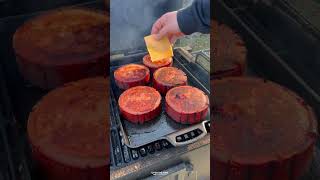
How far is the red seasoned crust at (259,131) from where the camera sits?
0.79 metres

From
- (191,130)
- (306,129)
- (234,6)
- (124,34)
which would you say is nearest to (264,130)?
(306,129)

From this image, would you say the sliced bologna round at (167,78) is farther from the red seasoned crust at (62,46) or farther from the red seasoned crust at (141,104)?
the red seasoned crust at (62,46)

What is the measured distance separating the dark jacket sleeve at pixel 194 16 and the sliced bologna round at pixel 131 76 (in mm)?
175

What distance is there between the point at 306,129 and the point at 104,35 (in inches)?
24.0

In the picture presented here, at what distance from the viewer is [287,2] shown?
3.08 ft

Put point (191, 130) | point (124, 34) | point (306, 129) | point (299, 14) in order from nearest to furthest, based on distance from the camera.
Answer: point (124, 34)
point (191, 130)
point (306, 129)
point (299, 14)

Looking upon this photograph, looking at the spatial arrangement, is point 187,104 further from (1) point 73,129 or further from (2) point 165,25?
(1) point 73,129

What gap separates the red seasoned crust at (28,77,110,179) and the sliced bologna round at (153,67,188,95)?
12 cm

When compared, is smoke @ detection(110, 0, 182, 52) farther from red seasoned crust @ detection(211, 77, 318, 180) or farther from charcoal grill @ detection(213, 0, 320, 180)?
charcoal grill @ detection(213, 0, 320, 180)

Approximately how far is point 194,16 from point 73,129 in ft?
1.37

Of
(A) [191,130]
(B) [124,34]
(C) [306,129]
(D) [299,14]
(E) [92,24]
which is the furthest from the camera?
(E) [92,24]

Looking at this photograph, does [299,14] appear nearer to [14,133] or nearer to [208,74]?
[208,74]

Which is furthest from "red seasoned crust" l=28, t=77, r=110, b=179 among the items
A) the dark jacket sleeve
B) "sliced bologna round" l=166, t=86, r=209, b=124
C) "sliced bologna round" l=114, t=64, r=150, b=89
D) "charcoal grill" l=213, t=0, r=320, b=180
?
"charcoal grill" l=213, t=0, r=320, b=180

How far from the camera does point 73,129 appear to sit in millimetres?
821
